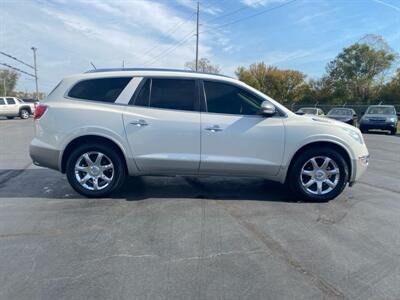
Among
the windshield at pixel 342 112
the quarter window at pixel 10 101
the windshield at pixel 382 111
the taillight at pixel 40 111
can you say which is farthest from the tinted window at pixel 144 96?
the quarter window at pixel 10 101

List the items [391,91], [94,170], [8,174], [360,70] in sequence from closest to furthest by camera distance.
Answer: [94,170]
[8,174]
[391,91]
[360,70]

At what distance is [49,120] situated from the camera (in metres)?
4.83

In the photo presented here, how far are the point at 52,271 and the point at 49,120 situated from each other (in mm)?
2631

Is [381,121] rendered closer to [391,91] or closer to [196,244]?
[196,244]

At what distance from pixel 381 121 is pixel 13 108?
28175mm

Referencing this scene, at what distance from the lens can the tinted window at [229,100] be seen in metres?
4.85

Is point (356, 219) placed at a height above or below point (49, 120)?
below

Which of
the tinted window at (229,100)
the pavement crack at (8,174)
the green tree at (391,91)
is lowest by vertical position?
the pavement crack at (8,174)

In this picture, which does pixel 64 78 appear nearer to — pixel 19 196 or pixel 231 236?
pixel 19 196

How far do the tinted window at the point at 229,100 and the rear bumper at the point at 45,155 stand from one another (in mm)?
2354

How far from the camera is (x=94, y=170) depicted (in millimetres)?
4863

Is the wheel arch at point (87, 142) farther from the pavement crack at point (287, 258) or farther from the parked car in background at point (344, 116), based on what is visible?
the parked car in background at point (344, 116)

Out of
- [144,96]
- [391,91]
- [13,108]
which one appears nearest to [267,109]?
[144,96]

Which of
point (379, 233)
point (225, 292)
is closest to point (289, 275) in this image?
point (225, 292)
